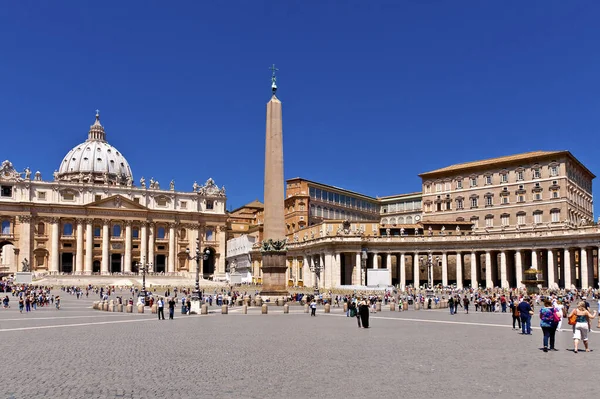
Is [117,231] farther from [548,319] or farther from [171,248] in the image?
[548,319]

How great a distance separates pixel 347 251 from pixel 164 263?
5472 cm

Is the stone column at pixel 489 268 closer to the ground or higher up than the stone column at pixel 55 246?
closer to the ground

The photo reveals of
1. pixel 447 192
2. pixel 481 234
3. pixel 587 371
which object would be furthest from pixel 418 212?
pixel 587 371

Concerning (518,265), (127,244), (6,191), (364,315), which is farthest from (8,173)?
(364,315)

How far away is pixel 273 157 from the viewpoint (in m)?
34.5

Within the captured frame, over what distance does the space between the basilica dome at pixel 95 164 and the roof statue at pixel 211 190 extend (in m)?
24.3

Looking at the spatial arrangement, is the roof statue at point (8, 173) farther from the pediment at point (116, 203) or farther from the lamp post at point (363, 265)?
the lamp post at point (363, 265)

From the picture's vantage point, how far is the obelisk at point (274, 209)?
33.9 metres

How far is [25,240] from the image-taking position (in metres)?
101

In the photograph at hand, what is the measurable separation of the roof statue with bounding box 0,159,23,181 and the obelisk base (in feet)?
265

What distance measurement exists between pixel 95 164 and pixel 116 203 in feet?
120

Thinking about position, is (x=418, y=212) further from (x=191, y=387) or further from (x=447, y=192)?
(x=191, y=387)

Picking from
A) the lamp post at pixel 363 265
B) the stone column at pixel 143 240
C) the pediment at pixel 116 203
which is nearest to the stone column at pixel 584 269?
the lamp post at pixel 363 265

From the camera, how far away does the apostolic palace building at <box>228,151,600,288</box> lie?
207ft
